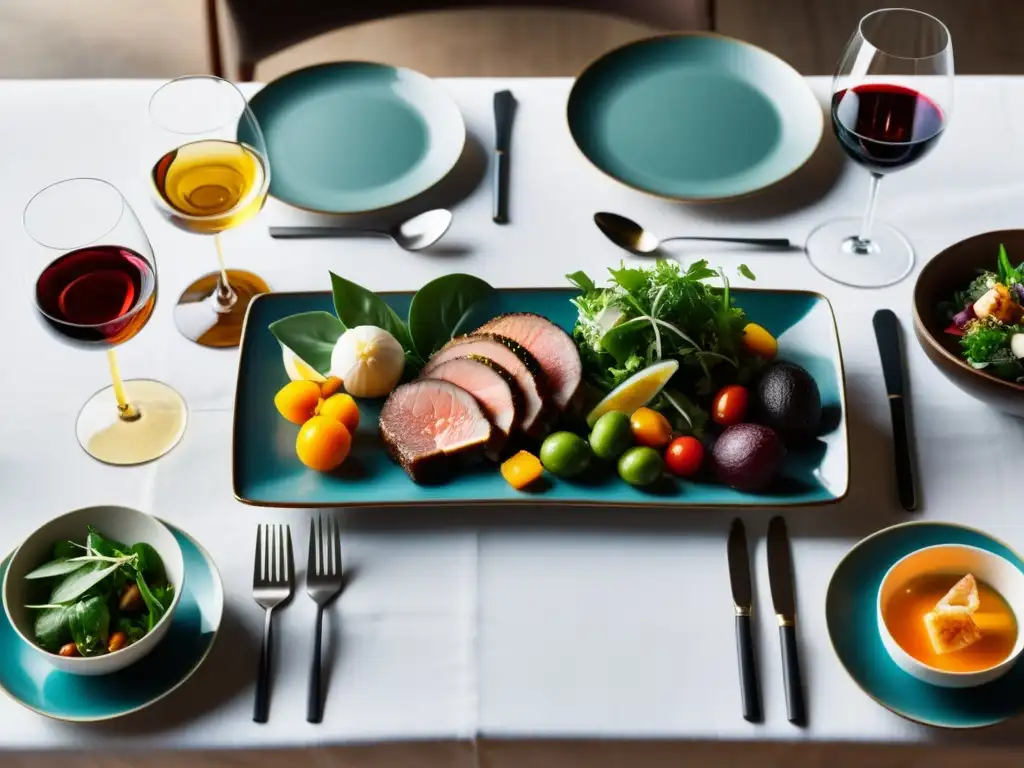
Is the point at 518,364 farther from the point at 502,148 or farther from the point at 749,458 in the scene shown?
the point at 502,148

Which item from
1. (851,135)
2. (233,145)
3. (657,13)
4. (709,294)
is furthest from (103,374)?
(657,13)

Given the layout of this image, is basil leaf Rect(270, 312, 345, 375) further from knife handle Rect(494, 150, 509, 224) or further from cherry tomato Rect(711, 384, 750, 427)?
cherry tomato Rect(711, 384, 750, 427)

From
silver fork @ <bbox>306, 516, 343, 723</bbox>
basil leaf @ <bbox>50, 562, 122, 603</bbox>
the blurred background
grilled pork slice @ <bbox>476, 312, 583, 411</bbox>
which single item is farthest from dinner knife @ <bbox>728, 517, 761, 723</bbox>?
the blurred background

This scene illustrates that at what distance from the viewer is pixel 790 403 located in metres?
1.22

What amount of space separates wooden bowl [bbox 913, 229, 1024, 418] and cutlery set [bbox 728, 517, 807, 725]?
277 millimetres

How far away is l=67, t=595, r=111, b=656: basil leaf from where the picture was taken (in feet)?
3.38

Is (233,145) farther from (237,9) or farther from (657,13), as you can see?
(657,13)

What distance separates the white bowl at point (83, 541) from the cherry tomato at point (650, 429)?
514 millimetres

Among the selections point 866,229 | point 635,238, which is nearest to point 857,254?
point 866,229

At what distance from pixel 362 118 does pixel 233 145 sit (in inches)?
14.8

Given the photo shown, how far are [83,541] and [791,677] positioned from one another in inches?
28.7

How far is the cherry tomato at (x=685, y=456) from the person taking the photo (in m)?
1.21

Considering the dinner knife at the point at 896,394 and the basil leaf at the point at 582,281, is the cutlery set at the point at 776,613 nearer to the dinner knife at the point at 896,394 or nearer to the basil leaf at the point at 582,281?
the dinner knife at the point at 896,394

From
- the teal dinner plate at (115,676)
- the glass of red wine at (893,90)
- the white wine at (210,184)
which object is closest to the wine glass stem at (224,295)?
the white wine at (210,184)
